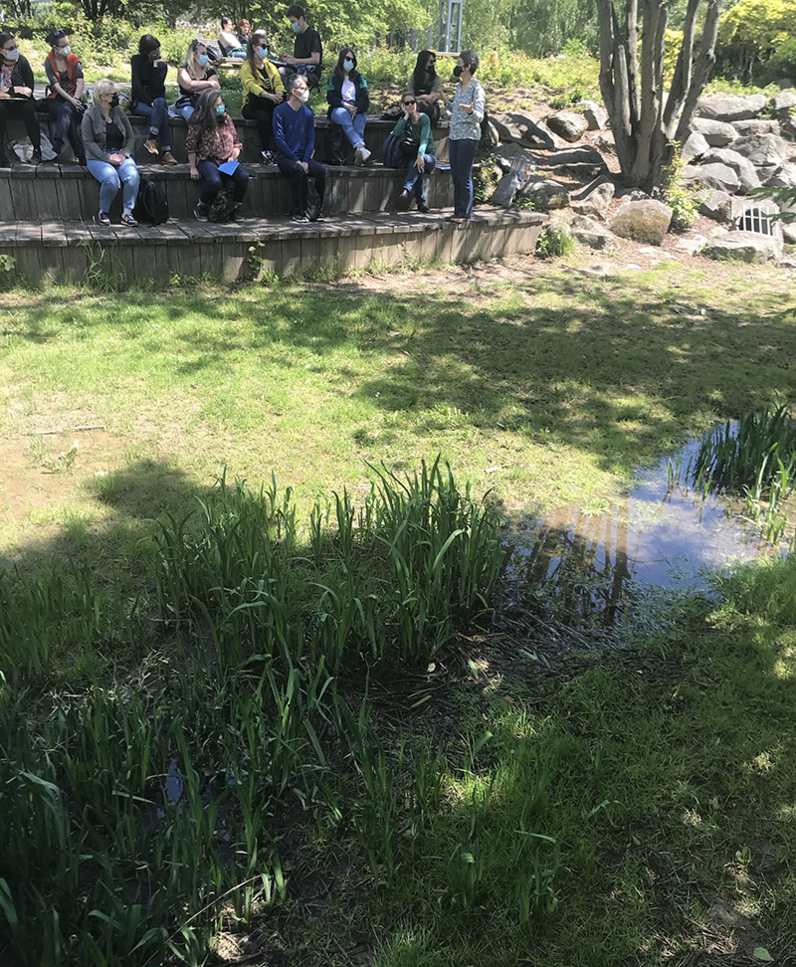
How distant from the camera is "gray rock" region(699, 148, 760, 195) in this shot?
12.1 meters

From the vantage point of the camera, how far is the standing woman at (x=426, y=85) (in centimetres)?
970

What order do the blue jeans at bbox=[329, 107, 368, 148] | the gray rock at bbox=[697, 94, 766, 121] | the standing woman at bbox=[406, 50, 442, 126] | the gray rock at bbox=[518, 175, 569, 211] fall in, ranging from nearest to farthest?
1. the blue jeans at bbox=[329, 107, 368, 148]
2. the standing woman at bbox=[406, 50, 442, 126]
3. the gray rock at bbox=[518, 175, 569, 211]
4. the gray rock at bbox=[697, 94, 766, 121]

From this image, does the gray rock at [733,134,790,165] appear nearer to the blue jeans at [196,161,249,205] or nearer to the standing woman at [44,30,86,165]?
the blue jeans at [196,161,249,205]

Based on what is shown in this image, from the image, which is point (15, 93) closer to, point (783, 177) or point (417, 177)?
point (417, 177)

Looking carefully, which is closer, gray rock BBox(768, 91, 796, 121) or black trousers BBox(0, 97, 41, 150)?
black trousers BBox(0, 97, 41, 150)

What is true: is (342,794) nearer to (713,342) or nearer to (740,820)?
(740,820)

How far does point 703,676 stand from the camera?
3.06m

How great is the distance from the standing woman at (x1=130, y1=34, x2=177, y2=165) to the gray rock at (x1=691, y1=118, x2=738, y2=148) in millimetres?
8918

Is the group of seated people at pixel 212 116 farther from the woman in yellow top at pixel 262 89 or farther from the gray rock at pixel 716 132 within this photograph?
the gray rock at pixel 716 132

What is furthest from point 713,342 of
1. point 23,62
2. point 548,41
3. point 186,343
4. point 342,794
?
point 548,41

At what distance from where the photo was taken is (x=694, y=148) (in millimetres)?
12727

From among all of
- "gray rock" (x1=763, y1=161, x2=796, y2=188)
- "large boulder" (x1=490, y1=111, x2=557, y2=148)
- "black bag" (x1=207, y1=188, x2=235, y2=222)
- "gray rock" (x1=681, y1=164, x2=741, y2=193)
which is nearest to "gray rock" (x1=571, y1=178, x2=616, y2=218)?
"gray rock" (x1=681, y1=164, x2=741, y2=193)

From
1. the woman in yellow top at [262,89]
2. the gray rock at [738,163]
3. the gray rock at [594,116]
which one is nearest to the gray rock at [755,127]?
the gray rock at [738,163]

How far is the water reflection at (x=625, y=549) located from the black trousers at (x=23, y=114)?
689cm
